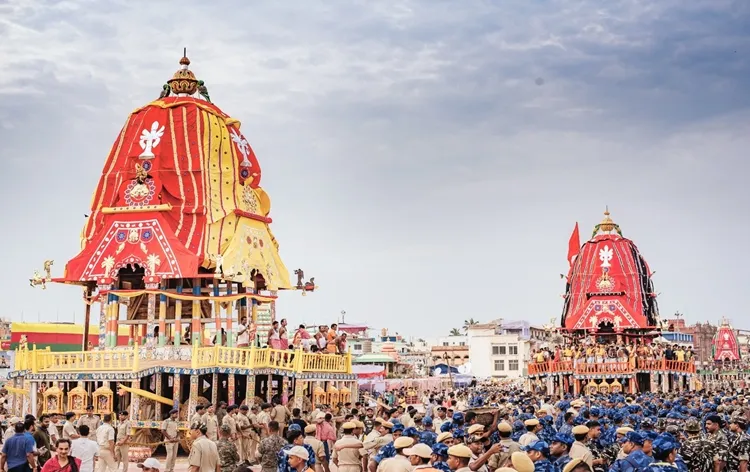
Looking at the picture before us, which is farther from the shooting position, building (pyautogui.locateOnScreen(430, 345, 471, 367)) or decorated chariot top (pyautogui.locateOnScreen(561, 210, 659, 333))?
building (pyautogui.locateOnScreen(430, 345, 471, 367))

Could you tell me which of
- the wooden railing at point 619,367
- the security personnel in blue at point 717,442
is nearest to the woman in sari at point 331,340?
the security personnel in blue at point 717,442

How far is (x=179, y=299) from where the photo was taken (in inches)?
1206

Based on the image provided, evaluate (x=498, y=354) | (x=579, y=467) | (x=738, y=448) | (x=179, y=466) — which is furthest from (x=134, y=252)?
(x=498, y=354)

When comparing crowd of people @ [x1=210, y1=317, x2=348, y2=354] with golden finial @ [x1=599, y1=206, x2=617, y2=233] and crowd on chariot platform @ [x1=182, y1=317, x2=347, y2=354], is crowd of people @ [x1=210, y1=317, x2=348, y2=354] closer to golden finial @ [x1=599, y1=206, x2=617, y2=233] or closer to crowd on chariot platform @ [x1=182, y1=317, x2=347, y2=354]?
crowd on chariot platform @ [x1=182, y1=317, x2=347, y2=354]

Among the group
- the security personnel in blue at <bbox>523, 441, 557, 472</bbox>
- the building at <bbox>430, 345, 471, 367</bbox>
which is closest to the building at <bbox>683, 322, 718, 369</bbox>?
the building at <bbox>430, 345, 471, 367</bbox>

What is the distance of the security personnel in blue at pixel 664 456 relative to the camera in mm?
9852

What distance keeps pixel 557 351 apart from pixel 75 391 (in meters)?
37.9

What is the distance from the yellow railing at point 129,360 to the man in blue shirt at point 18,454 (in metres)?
11.6

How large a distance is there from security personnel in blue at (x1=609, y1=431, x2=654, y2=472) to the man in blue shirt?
8.45m

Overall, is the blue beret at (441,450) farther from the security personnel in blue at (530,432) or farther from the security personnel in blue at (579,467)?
the security personnel in blue at (579,467)

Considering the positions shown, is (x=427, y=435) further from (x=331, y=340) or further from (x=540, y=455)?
(x=331, y=340)

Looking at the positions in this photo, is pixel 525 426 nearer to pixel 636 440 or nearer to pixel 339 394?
pixel 636 440

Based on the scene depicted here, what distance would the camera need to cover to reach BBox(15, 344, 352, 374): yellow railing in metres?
26.9

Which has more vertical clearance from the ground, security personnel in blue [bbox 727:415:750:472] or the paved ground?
security personnel in blue [bbox 727:415:750:472]
